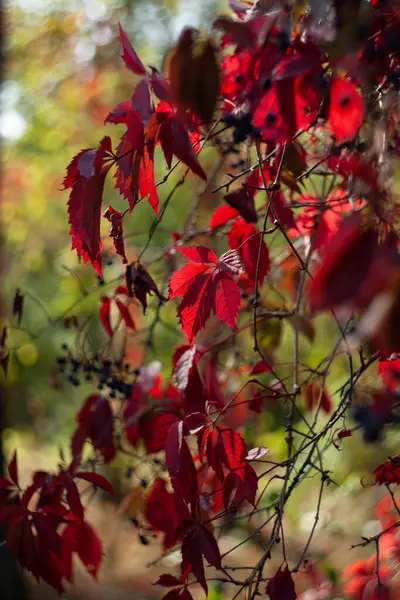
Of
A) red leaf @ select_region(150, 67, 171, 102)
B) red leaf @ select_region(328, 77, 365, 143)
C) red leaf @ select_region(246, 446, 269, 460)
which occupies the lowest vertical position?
red leaf @ select_region(246, 446, 269, 460)

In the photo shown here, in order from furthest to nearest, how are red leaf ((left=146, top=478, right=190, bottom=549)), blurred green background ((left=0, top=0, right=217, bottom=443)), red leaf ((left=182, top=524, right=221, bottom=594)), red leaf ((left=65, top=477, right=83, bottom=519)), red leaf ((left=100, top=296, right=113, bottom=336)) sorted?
blurred green background ((left=0, top=0, right=217, bottom=443)) → red leaf ((left=100, top=296, right=113, bottom=336)) → red leaf ((left=146, top=478, right=190, bottom=549)) → red leaf ((left=65, top=477, right=83, bottom=519)) → red leaf ((left=182, top=524, right=221, bottom=594))

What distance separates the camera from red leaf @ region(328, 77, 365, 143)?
0.85 metres

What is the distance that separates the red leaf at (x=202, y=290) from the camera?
120 centimetres

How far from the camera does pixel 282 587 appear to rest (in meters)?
1.16

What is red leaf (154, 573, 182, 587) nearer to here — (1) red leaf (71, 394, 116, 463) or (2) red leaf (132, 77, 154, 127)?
(1) red leaf (71, 394, 116, 463)

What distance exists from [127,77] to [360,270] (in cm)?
475

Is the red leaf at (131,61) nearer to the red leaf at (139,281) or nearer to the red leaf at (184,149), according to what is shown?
the red leaf at (184,149)

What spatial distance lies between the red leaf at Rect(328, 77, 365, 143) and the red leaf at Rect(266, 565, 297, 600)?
0.76m

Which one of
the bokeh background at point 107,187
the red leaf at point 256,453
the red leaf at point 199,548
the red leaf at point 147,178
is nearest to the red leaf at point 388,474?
the red leaf at point 256,453

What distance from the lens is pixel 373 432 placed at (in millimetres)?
656

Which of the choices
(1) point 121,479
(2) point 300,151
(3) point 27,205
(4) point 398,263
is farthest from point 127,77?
(4) point 398,263

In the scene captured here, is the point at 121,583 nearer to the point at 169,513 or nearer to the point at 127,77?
the point at 169,513

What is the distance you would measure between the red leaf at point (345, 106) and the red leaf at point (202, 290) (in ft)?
1.29

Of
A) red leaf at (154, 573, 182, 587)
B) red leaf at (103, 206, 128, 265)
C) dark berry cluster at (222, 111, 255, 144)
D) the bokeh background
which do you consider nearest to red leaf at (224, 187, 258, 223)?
dark berry cluster at (222, 111, 255, 144)
